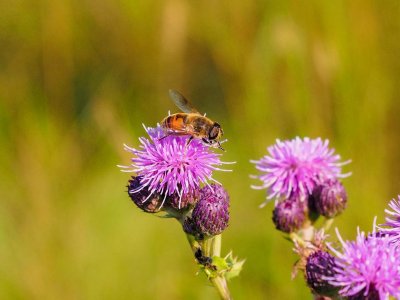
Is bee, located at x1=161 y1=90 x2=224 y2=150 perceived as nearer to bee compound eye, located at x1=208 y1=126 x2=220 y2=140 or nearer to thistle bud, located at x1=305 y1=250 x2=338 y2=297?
bee compound eye, located at x1=208 y1=126 x2=220 y2=140

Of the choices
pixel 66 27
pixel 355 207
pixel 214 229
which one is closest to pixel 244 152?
pixel 355 207

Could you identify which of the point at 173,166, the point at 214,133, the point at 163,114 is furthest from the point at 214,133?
the point at 163,114

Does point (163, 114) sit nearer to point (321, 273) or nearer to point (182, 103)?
point (182, 103)

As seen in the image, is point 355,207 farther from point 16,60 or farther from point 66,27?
point 16,60

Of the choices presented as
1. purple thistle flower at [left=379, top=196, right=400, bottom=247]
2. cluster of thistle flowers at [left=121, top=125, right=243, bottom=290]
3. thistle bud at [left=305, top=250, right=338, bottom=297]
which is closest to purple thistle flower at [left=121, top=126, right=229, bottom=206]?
cluster of thistle flowers at [left=121, top=125, right=243, bottom=290]

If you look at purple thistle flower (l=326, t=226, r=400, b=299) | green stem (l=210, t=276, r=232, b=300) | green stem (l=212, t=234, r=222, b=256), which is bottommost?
purple thistle flower (l=326, t=226, r=400, b=299)

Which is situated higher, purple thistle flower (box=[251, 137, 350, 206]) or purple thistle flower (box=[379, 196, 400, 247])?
purple thistle flower (box=[251, 137, 350, 206])

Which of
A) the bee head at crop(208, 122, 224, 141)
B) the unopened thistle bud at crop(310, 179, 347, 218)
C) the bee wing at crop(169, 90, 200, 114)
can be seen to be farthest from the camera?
the bee wing at crop(169, 90, 200, 114)
